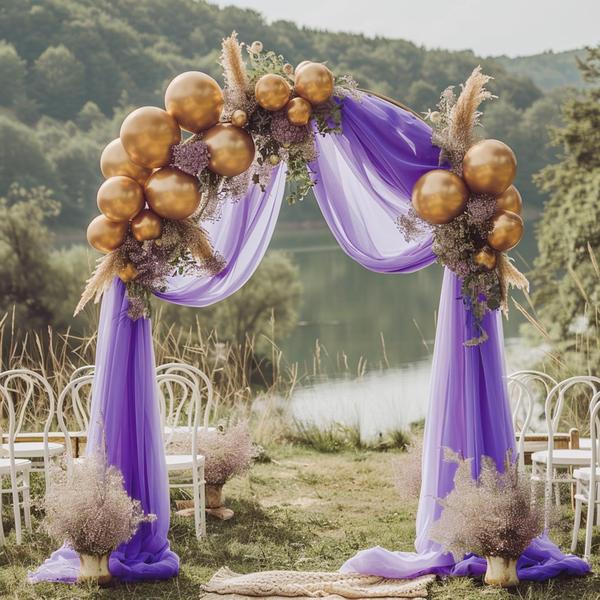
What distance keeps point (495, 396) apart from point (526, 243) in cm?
2400

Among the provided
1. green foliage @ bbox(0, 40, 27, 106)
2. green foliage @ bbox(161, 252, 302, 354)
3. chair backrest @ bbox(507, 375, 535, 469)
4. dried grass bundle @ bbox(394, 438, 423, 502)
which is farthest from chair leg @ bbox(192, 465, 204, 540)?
green foliage @ bbox(0, 40, 27, 106)

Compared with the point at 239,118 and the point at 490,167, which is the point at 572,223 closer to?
the point at 490,167

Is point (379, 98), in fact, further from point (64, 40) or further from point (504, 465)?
point (64, 40)

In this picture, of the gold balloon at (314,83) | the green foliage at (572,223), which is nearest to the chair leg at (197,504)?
the gold balloon at (314,83)

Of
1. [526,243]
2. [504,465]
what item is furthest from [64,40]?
[504,465]

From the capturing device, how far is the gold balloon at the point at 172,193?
4148mm

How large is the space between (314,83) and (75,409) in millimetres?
1993

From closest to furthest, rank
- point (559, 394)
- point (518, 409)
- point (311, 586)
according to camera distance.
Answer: point (311, 586)
point (559, 394)
point (518, 409)

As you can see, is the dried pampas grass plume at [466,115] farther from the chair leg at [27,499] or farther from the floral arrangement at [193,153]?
the chair leg at [27,499]

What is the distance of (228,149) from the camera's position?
4195mm

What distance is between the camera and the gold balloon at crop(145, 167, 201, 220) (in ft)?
13.6

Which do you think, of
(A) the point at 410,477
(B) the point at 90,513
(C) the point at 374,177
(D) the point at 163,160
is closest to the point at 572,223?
(A) the point at 410,477

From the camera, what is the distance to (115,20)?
22.7 metres

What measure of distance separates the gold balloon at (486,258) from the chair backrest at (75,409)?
6.42 feet
